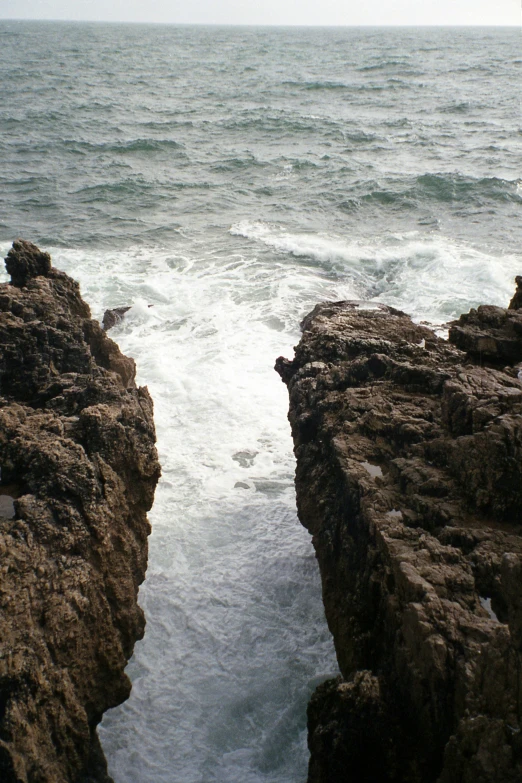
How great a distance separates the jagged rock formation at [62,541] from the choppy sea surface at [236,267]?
101cm

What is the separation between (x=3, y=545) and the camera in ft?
13.9

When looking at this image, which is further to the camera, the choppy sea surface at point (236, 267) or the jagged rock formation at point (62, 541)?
the choppy sea surface at point (236, 267)

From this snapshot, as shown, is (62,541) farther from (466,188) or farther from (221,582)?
(466,188)

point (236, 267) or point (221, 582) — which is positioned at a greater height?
point (236, 267)

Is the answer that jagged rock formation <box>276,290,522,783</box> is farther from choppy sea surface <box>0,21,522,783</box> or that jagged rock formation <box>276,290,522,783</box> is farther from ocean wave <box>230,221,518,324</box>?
ocean wave <box>230,221,518,324</box>

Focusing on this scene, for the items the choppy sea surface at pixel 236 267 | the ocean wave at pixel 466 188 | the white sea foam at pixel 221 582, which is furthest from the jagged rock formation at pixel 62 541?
the ocean wave at pixel 466 188

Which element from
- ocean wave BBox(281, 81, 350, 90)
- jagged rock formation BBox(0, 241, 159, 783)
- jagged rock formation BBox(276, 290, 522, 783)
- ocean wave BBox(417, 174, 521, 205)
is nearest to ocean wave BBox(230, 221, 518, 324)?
ocean wave BBox(417, 174, 521, 205)

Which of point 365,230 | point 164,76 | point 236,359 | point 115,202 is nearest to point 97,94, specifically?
point 164,76

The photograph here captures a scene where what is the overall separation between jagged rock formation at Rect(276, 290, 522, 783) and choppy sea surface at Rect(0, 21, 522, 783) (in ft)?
3.72

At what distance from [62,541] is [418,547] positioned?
7.93ft

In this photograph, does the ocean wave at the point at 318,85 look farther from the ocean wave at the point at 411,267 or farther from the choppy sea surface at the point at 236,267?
the ocean wave at the point at 411,267

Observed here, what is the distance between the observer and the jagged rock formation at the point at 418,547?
3428 millimetres

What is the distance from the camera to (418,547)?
415cm

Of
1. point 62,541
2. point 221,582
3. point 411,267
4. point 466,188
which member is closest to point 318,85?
point 466,188
